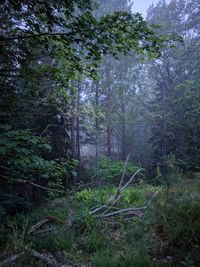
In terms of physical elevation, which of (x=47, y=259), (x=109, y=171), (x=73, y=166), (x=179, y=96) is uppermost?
(x=179, y=96)

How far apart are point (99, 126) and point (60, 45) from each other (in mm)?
13686

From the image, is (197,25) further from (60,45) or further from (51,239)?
(51,239)

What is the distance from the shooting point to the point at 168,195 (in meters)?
A: 4.04

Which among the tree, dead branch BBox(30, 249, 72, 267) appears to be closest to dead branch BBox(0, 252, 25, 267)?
dead branch BBox(30, 249, 72, 267)

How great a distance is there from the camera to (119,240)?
13.1ft

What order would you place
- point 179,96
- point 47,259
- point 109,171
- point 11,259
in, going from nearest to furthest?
point 11,259 < point 47,259 < point 109,171 < point 179,96

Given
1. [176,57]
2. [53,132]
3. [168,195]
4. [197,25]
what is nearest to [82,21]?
[168,195]

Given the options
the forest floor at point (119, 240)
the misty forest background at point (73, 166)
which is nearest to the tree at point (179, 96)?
the misty forest background at point (73, 166)

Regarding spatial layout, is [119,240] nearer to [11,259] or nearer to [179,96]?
[11,259]

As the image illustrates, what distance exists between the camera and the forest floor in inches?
116

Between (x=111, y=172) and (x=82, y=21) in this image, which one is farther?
(x=111, y=172)

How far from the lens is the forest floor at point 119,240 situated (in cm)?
296

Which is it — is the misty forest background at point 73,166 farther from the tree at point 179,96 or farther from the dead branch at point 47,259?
the tree at point 179,96

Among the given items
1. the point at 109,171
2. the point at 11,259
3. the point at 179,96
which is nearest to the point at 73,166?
the point at 11,259
